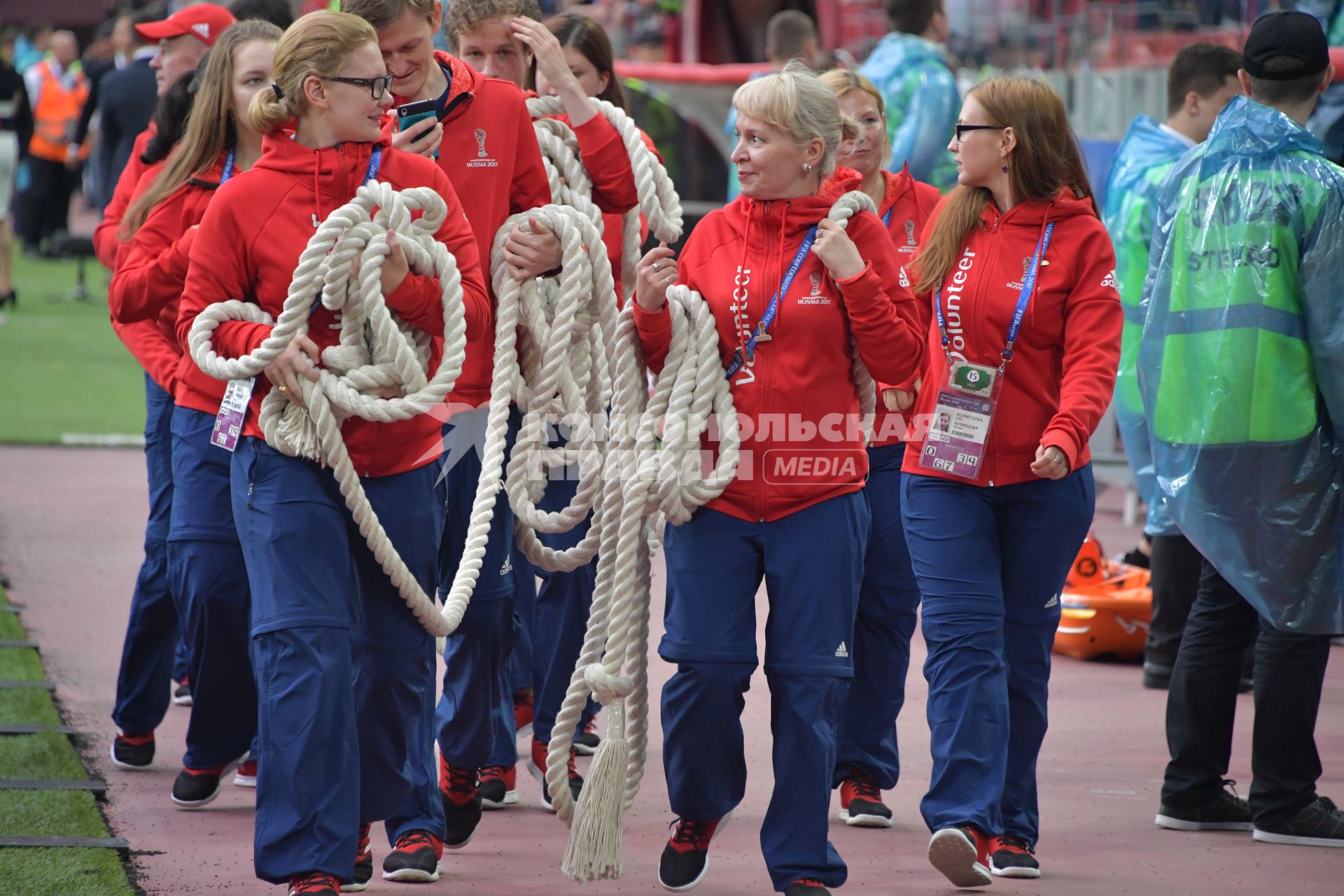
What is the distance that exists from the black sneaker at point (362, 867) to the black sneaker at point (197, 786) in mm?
801

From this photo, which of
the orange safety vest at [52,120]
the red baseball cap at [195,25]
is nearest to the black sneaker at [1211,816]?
the red baseball cap at [195,25]

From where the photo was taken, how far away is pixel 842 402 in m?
4.19

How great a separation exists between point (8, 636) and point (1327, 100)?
21.8 feet

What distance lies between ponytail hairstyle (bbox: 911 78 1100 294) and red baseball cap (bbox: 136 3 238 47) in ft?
9.03

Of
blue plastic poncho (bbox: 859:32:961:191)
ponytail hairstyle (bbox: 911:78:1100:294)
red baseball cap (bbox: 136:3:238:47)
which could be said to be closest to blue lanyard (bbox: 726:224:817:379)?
ponytail hairstyle (bbox: 911:78:1100:294)

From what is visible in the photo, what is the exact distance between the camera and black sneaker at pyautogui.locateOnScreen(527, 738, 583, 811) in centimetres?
513

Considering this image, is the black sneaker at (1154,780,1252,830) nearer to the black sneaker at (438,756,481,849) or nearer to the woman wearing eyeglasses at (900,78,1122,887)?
the woman wearing eyeglasses at (900,78,1122,887)

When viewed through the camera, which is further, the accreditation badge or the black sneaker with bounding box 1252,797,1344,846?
the black sneaker with bounding box 1252,797,1344,846

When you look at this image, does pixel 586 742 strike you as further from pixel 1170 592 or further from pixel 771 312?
pixel 1170 592

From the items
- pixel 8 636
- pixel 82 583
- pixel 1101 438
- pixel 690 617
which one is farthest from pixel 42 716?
pixel 1101 438

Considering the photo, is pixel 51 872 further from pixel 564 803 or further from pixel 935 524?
pixel 935 524

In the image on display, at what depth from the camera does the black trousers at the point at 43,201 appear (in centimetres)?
2077

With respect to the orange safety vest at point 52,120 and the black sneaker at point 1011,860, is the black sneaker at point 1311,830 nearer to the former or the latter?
the black sneaker at point 1011,860

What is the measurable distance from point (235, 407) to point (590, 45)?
2162 mm
